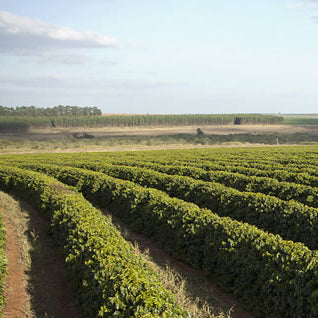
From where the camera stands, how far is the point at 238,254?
8812mm

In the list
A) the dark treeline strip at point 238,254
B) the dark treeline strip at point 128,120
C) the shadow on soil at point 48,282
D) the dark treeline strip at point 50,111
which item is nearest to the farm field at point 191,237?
the dark treeline strip at point 238,254

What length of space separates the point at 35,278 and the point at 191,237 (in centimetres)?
427

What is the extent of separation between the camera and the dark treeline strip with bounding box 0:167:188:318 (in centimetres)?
613

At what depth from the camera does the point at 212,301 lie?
8.67 metres

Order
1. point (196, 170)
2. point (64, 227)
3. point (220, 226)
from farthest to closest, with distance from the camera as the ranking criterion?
1. point (196, 170)
2. point (64, 227)
3. point (220, 226)

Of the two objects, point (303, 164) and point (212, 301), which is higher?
point (303, 164)

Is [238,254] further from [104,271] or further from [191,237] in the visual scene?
[104,271]

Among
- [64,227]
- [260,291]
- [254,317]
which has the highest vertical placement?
[64,227]

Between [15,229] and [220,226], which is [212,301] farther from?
[15,229]

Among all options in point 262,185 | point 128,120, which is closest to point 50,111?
point 128,120

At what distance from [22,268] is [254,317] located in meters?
6.19

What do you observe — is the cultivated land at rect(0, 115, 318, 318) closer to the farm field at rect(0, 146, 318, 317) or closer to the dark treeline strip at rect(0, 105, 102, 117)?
the farm field at rect(0, 146, 318, 317)

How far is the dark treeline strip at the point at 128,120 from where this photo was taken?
307 feet

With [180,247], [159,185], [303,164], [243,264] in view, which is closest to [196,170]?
[159,185]
